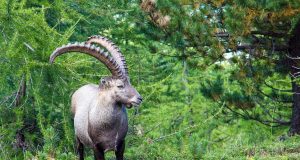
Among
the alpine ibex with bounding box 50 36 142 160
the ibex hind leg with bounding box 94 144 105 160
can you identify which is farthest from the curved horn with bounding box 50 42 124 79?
the ibex hind leg with bounding box 94 144 105 160

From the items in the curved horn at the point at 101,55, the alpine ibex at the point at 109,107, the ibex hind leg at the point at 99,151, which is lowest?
the ibex hind leg at the point at 99,151

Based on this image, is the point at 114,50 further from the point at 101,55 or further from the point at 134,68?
the point at 134,68

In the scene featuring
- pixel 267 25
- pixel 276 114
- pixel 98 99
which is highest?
pixel 267 25

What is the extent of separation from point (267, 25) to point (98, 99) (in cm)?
466

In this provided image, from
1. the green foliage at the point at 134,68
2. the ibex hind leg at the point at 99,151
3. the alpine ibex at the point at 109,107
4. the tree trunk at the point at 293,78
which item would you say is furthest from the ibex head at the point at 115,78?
the tree trunk at the point at 293,78

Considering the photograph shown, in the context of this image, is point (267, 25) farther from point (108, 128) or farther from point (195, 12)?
point (108, 128)

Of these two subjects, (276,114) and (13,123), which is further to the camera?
(276,114)

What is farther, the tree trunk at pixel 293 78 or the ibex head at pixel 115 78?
the tree trunk at pixel 293 78

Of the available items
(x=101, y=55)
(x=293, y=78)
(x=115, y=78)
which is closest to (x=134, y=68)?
Answer: (x=293, y=78)

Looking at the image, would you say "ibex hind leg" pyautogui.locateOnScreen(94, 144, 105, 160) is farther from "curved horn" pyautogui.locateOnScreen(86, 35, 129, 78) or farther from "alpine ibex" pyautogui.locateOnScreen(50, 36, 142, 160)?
"curved horn" pyautogui.locateOnScreen(86, 35, 129, 78)

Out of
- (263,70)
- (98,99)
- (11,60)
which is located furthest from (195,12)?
(98,99)

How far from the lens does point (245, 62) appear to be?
40.3ft

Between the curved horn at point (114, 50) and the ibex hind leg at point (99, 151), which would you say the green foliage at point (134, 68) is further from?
the curved horn at point (114, 50)

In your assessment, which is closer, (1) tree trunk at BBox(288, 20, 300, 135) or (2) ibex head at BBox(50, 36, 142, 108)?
(2) ibex head at BBox(50, 36, 142, 108)
